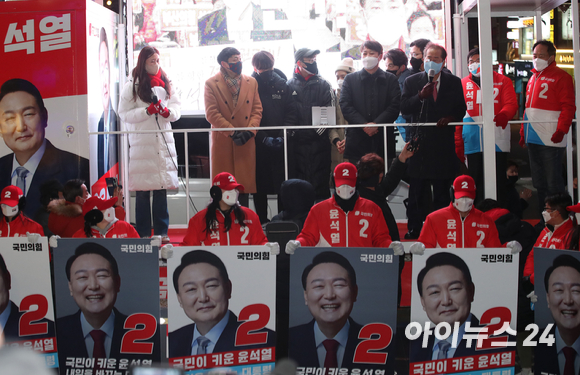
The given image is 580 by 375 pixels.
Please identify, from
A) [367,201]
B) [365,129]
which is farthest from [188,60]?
[367,201]

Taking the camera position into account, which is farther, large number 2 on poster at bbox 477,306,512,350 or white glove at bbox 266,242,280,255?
white glove at bbox 266,242,280,255

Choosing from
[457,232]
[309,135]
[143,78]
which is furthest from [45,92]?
[457,232]

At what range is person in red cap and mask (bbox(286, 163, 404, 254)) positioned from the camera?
4.25 m

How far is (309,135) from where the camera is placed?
18.5ft

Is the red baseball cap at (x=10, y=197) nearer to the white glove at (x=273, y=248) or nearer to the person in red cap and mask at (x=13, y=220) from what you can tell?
the person in red cap and mask at (x=13, y=220)

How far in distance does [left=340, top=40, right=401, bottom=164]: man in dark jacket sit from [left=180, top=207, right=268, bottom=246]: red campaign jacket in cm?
156

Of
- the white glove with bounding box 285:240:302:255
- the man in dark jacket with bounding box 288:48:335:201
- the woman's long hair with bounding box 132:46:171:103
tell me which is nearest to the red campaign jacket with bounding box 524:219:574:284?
the white glove with bounding box 285:240:302:255

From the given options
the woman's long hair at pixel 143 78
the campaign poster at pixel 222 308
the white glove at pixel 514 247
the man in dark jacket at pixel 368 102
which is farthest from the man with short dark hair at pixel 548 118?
the woman's long hair at pixel 143 78

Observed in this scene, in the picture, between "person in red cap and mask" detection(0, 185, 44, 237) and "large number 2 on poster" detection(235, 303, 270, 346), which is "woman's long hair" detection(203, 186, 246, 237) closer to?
"large number 2 on poster" detection(235, 303, 270, 346)

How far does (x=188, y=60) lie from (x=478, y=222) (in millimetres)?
4124

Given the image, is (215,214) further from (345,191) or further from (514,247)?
Answer: (514,247)

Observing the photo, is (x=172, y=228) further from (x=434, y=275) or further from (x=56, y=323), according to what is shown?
(x=434, y=275)

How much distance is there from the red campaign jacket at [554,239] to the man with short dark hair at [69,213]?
11.8 ft

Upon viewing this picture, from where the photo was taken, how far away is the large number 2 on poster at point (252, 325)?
3.73 m
